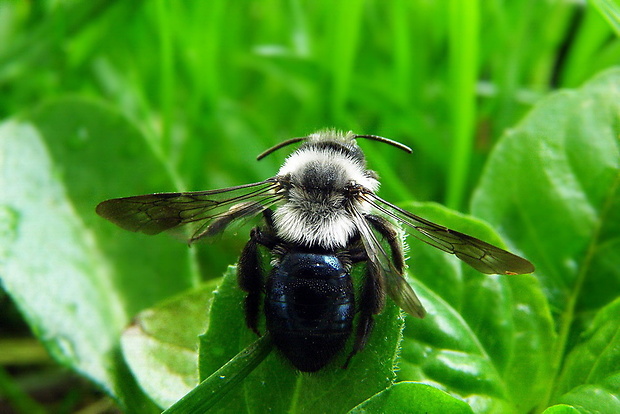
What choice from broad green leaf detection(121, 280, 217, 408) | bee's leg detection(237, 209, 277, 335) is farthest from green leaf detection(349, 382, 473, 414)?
broad green leaf detection(121, 280, 217, 408)

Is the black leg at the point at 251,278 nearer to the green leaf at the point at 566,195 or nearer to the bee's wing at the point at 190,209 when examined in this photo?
the bee's wing at the point at 190,209

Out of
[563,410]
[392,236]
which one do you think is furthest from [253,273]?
[563,410]

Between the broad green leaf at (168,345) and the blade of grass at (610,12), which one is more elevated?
the blade of grass at (610,12)

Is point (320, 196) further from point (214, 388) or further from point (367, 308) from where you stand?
point (214, 388)

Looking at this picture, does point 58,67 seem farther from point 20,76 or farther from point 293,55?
point 293,55

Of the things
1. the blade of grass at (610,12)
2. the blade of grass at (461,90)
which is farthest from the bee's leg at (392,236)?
the blade of grass at (610,12)

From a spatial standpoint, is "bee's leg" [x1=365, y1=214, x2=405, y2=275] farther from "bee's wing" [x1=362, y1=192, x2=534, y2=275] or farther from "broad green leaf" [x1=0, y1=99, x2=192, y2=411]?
"broad green leaf" [x1=0, y1=99, x2=192, y2=411]

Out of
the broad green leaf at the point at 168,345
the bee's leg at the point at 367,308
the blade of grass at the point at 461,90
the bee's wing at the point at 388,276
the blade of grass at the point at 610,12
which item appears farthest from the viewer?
the blade of grass at the point at 461,90

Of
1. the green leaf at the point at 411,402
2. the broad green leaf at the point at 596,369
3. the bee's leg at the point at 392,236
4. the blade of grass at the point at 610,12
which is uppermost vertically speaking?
the blade of grass at the point at 610,12
